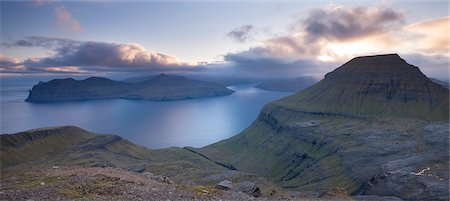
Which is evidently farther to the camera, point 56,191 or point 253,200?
point 253,200

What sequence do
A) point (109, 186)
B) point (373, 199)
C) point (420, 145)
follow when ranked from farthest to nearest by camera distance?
1. point (420, 145)
2. point (373, 199)
3. point (109, 186)

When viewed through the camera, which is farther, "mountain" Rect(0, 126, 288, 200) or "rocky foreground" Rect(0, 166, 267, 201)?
"mountain" Rect(0, 126, 288, 200)

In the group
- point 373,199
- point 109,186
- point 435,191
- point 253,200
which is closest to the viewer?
point 109,186

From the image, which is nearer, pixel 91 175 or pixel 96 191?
pixel 96 191

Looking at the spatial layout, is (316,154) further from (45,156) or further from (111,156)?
(45,156)

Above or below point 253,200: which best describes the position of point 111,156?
below

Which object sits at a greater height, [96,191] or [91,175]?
[96,191]

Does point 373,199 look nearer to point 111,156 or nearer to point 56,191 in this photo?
point 56,191

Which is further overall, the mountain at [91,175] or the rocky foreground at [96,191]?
the mountain at [91,175]

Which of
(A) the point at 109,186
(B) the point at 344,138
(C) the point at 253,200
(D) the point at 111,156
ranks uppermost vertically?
(A) the point at 109,186

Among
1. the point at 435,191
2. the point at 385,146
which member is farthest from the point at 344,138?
the point at 435,191
